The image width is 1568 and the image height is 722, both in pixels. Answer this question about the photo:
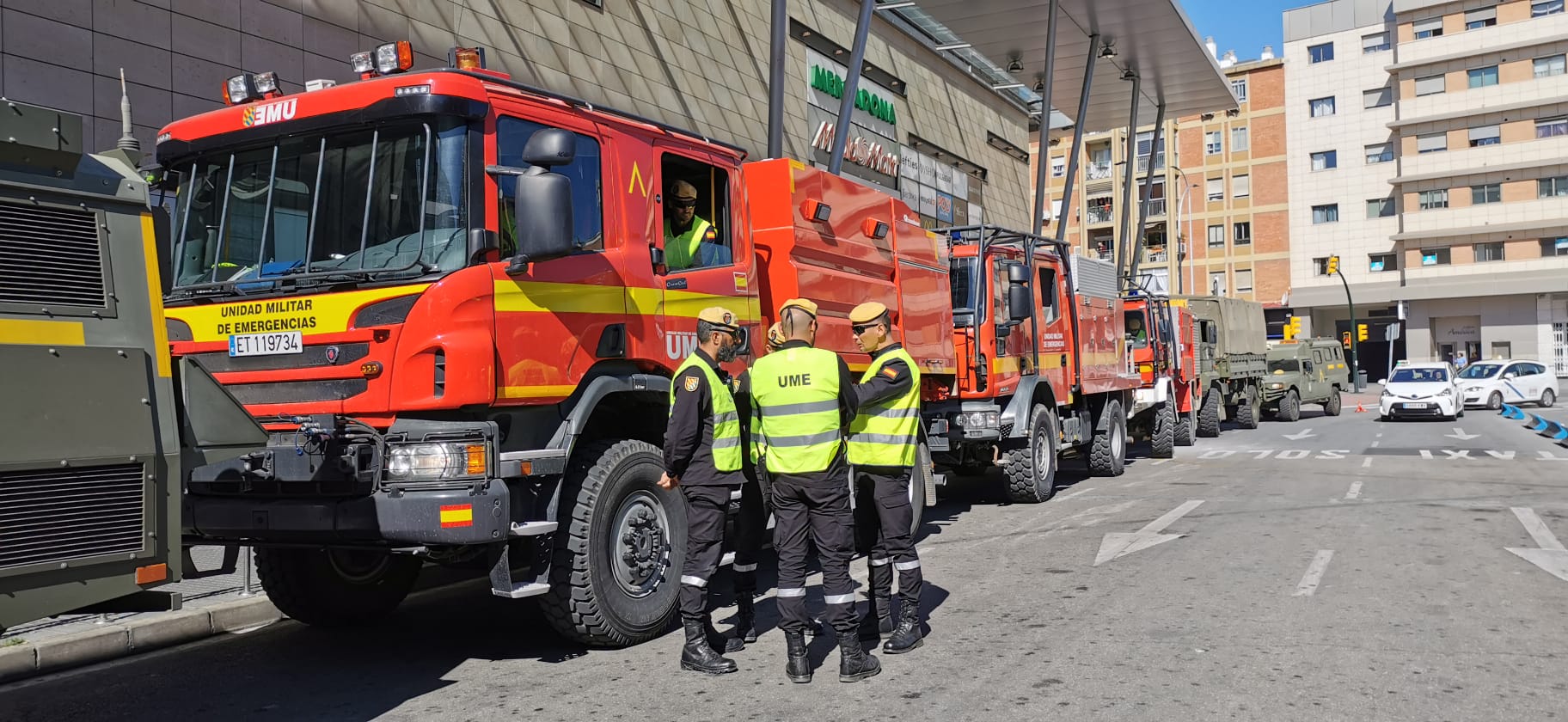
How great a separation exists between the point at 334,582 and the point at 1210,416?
791 inches

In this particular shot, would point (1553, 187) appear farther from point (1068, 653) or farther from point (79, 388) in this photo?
point (79, 388)

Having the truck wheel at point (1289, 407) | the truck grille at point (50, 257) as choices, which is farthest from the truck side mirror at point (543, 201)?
the truck wheel at point (1289, 407)

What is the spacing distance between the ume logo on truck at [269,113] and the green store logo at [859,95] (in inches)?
661

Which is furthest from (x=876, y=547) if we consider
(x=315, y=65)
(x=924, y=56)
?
(x=924, y=56)

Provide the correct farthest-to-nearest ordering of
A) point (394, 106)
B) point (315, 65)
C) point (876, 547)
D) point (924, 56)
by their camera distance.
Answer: point (924, 56)
point (315, 65)
point (876, 547)
point (394, 106)

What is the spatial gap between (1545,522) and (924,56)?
20203 millimetres

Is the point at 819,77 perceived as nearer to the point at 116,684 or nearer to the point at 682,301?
the point at 682,301

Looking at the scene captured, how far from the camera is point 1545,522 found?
10133mm

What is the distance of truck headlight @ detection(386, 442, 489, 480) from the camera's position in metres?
5.13

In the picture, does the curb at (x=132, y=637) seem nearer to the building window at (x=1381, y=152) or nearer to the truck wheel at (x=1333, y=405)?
the truck wheel at (x=1333, y=405)

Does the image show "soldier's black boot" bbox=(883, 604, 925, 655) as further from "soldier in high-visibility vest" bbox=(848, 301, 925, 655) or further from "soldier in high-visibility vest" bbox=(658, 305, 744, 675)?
"soldier in high-visibility vest" bbox=(658, 305, 744, 675)

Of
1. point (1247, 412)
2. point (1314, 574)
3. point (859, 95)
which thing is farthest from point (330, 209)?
point (1247, 412)

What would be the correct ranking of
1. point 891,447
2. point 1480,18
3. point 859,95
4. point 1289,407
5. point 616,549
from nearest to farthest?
point 891,447 < point 616,549 < point 859,95 < point 1289,407 < point 1480,18

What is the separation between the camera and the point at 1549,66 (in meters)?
51.9
